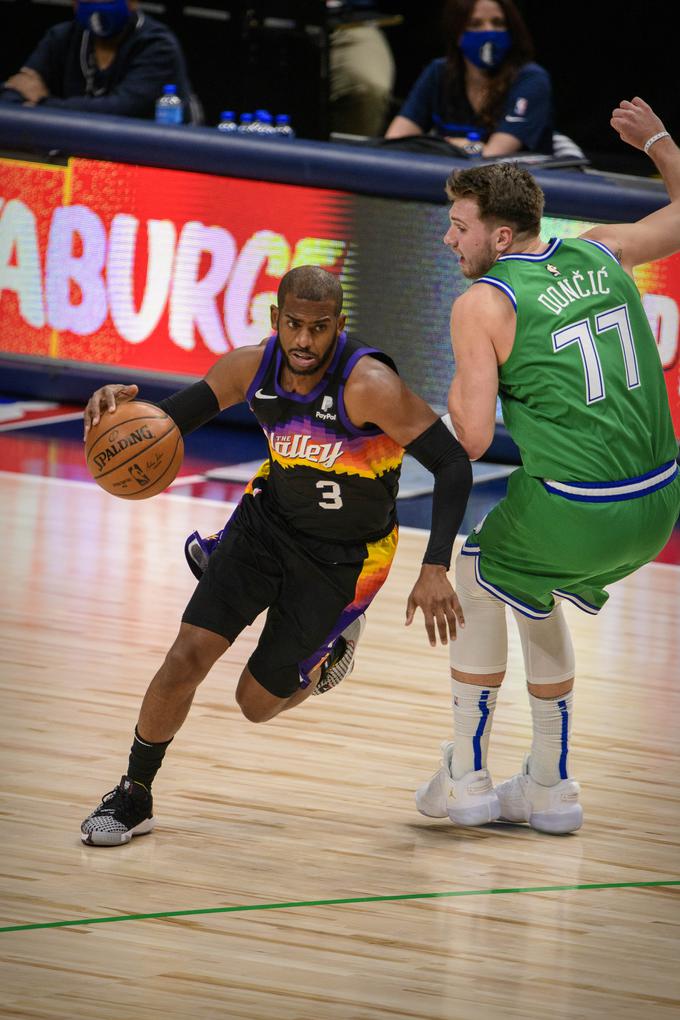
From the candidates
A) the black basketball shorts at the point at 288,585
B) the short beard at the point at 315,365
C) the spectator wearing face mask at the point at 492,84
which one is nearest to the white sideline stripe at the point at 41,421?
the spectator wearing face mask at the point at 492,84

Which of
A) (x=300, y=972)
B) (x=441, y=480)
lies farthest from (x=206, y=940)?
(x=441, y=480)

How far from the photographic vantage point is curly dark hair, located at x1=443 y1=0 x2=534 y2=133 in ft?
30.7

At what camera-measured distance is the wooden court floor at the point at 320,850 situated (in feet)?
11.6

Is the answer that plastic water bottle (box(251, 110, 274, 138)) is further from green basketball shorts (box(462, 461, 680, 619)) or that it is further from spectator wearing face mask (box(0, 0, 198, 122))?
green basketball shorts (box(462, 461, 680, 619))

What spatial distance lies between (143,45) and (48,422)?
92.5 inches

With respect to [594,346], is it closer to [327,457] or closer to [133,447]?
[327,457]

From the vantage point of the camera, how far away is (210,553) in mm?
4809

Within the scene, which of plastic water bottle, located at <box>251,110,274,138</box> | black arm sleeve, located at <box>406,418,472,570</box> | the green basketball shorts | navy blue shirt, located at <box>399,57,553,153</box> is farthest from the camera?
plastic water bottle, located at <box>251,110,274,138</box>

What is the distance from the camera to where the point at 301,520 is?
470 centimetres

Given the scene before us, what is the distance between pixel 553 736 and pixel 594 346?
1097 mm

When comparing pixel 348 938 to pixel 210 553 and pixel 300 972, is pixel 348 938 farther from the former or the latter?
pixel 210 553

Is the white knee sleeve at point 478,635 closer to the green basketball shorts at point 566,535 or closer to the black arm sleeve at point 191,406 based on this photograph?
the green basketball shorts at point 566,535

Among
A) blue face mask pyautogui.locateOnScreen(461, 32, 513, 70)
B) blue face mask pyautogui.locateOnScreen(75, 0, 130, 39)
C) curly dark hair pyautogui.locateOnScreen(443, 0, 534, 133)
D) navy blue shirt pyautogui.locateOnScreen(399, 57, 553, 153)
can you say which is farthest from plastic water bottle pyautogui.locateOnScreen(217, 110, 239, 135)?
blue face mask pyautogui.locateOnScreen(461, 32, 513, 70)

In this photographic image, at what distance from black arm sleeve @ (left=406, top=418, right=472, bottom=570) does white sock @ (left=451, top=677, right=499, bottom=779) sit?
53cm
